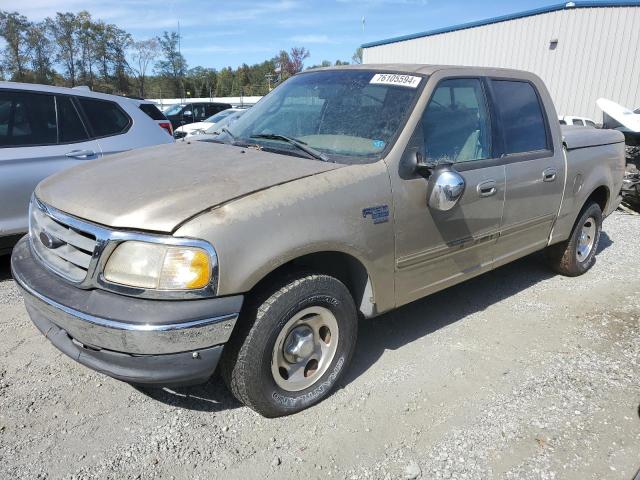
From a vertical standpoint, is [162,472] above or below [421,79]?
below

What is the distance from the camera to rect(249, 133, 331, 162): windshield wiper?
9.53 feet

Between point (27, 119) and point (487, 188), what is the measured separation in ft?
13.3

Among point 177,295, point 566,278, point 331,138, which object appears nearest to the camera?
point 177,295

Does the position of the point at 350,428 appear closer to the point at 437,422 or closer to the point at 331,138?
the point at 437,422

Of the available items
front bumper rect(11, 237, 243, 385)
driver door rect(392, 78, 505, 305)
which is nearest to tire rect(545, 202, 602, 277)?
driver door rect(392, 78, 505, 305)

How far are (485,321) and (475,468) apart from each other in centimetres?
175

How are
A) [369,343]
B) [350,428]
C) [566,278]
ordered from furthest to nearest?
1. [566,278]
2. [369,343]
3. [350,428]

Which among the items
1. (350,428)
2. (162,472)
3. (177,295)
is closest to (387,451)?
(350,428)

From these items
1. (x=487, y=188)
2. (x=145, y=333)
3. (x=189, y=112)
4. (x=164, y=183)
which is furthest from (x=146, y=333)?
(x=189, y=112)

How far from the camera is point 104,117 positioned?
507 cm

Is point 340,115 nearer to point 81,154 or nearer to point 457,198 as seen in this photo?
point 457,198

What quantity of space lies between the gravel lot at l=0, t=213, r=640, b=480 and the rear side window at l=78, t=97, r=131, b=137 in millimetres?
1934

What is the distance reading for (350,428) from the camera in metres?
2.68

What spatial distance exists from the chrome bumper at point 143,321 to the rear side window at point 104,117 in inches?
123
